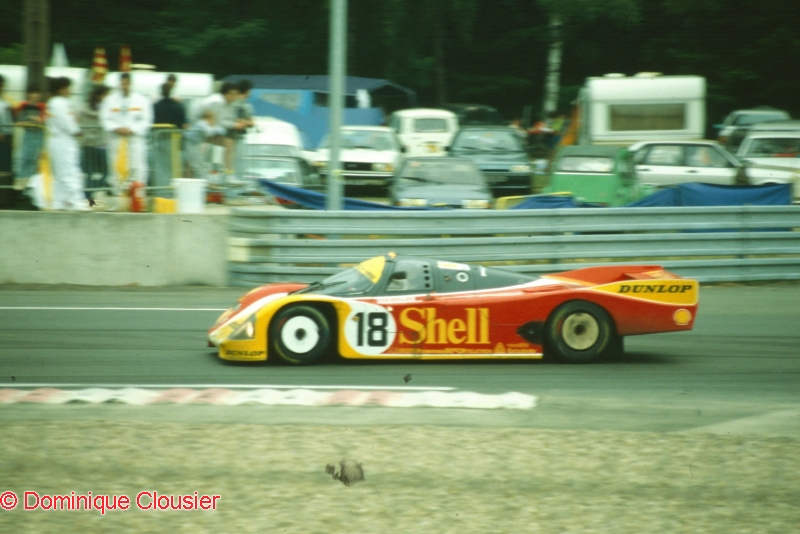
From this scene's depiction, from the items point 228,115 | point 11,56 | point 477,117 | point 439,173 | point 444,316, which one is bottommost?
point 444,316

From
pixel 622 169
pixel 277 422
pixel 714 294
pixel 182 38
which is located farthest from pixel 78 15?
pixel 277 422

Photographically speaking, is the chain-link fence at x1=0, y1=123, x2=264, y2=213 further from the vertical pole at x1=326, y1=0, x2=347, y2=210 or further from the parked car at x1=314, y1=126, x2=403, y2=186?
the parked car at x1=314, y1=126, x2=403, y2=186

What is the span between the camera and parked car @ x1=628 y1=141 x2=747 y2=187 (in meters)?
18.0

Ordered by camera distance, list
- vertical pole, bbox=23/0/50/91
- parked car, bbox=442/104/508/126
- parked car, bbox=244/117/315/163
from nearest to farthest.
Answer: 1. vertical pole, bbox=23/0/50/91
2. parked car, bbox=244/117/315/163
3. parked car, bbox=442/104/508/126

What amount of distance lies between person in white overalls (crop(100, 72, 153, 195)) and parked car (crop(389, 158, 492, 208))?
4358mm

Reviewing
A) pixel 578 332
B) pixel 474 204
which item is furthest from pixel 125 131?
pixel 578 332

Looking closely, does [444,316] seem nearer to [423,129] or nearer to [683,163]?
[683,163]

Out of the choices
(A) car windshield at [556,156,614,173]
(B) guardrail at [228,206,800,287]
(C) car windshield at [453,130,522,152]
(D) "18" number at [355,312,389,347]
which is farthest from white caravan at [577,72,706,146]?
(D) "18" number at [355,312,389,347]

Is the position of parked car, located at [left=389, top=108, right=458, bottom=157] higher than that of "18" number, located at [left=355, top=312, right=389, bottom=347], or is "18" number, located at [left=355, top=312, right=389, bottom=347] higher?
parked car, located at [left=389, top=108, right=458, bottom=157]

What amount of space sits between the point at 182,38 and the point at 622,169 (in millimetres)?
22481

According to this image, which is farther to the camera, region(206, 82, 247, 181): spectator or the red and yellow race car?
region(206, 82, 247, 181): spectator

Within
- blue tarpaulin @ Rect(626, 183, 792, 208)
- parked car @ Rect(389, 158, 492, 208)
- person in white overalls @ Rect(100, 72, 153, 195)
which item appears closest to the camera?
person in white overalls @ Rect(100, 72, 153, 195)

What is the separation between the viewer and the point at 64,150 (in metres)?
12.6

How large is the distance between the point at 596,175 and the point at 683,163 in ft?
5.66
